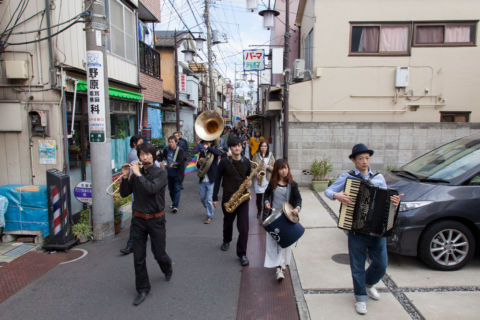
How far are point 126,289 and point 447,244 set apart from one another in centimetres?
432

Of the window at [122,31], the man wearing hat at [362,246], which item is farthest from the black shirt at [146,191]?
the window at [122,31]

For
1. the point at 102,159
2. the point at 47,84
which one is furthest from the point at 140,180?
the point at 47,84

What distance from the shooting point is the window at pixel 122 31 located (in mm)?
9070

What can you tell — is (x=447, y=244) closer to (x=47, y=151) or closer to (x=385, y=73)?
(x=47, y=151)

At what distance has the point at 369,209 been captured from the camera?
3.50 metres

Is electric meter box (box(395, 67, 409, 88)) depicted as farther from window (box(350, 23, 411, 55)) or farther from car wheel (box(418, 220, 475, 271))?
car wheel (box(418, 220, 475, 271))

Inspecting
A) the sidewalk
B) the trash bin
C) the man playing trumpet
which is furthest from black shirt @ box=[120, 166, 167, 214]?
the trash bin

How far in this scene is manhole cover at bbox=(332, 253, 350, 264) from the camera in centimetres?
506

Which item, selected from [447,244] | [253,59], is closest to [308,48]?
[253,59]

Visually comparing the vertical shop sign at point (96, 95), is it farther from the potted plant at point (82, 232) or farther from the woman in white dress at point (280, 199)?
the woman in white dress at point (280, 199)

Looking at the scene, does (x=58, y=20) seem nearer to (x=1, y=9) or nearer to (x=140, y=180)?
(x=1, y=9)

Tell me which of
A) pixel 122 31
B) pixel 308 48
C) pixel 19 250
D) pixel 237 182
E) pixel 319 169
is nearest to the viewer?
pixel 237 182

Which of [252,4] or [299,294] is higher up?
[252,4]

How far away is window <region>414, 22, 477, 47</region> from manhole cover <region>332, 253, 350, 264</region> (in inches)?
317
